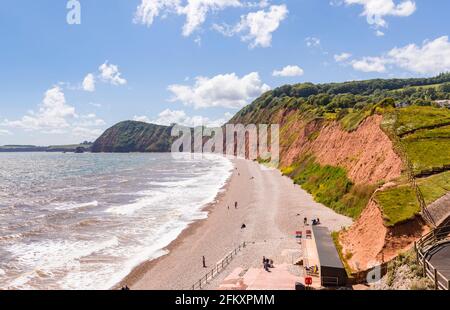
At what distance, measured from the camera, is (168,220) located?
4875 cm

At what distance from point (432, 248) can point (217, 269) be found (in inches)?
623

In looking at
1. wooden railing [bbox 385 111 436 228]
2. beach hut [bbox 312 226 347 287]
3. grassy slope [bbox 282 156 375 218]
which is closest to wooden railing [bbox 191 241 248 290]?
beach hut [bbox 312 226 347 287]

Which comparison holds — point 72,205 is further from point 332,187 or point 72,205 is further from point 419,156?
point 419,156

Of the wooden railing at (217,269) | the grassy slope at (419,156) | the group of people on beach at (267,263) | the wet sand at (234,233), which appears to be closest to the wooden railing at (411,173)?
the grassy slope at (419,156)

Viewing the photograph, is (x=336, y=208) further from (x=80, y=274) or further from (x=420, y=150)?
(x=80, y=274)

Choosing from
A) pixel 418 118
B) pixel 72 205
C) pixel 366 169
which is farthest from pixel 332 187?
pixel 72 205

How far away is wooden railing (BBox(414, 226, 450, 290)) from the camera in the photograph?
53.3 feet

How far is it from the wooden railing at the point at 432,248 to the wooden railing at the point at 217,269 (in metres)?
14.5

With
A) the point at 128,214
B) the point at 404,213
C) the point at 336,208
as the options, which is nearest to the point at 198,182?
the point at 128,214

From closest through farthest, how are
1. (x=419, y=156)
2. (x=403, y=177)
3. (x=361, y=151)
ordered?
(x=403, y=177), (x=419, y=156), (x=361, y=151)

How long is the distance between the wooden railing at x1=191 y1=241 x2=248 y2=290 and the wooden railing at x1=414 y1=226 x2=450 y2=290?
1449cm

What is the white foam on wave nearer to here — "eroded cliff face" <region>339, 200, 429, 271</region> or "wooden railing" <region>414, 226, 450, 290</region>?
"eroded cliff face" <region>339, 200, 429, 271</region>

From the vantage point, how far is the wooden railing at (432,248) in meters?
16.2

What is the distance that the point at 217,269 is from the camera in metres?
29.0
